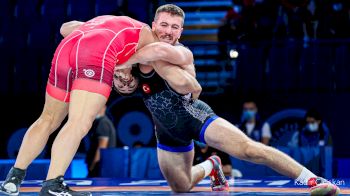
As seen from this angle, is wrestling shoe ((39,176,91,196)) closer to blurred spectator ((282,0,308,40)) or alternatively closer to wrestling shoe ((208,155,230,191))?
wrestling shoe ((208,155,230,191))

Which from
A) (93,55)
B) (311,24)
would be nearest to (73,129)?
(93,55)

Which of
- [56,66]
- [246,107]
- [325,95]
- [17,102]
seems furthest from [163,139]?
[17,102]

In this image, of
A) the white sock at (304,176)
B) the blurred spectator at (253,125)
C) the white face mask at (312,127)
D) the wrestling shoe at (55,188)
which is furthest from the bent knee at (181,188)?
the white face mask at (312,127)

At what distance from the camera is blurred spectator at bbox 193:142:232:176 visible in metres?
8.38

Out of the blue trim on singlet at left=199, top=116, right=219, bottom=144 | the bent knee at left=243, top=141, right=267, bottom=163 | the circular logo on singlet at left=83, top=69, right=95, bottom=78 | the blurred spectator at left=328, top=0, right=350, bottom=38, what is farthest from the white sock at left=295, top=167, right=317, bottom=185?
the blurred spectator at left=328, top=0, right=350, bottom=38

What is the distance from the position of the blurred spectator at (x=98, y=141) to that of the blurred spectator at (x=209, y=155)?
1206mm

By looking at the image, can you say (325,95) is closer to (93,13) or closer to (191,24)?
(191,24)

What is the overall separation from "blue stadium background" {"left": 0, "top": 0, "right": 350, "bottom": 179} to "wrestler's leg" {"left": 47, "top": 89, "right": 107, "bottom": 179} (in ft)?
20.5

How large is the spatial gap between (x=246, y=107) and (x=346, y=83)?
1.59 metres

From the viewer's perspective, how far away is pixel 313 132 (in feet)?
31.2

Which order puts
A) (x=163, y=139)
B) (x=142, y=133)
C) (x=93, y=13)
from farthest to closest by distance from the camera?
(x=93, y=13) < (x=142, y=133) < (x=163, y=139)

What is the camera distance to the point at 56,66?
5.01 m

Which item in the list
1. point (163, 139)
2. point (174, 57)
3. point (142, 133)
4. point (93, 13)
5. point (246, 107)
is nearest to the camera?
point (174, 57)

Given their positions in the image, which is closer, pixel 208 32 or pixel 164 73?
pixel 164 73
